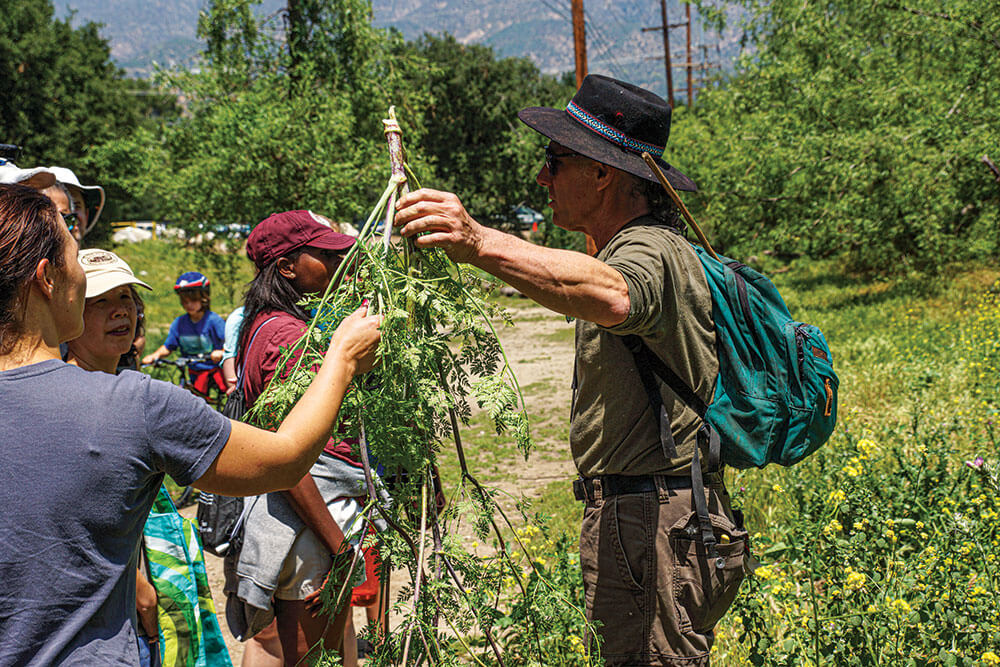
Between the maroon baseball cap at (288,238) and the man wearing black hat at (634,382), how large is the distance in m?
0.88

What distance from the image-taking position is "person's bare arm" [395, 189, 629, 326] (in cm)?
188

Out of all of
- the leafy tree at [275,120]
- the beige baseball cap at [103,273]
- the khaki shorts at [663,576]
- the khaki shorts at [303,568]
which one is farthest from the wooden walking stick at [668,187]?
the leafy tree at [275,120]

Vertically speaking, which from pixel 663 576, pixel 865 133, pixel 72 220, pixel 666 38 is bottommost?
pixel 663 576

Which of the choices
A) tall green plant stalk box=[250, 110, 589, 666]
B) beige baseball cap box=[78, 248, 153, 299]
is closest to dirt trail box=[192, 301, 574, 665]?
tall green plant stalk box=[250, 110, 589, 666]

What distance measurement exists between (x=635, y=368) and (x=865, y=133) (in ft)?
37.8

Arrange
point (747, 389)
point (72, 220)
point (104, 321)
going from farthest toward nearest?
point (72, 220)
point (104, 321)
point (747, 389)

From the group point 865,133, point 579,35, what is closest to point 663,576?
point 865,133

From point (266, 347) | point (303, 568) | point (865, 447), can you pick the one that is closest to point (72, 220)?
point (266, 347)

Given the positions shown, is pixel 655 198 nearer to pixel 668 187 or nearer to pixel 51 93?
pixel 668 187

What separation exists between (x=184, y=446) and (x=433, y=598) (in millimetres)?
782

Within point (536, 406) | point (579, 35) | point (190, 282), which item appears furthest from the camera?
point (579, 35)

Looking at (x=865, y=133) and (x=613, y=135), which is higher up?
(x=613, y=135)

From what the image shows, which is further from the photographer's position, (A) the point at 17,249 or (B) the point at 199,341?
(B) the point at 199,341

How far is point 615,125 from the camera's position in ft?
7.97
